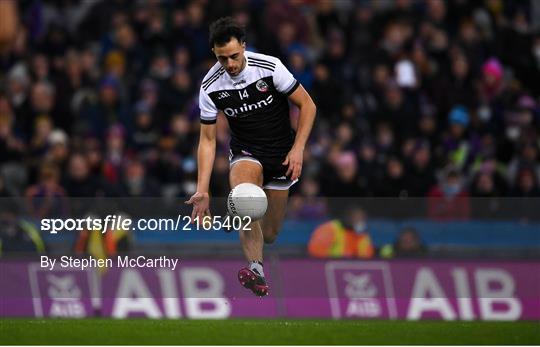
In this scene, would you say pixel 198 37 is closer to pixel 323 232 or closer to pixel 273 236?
pixel 323 232

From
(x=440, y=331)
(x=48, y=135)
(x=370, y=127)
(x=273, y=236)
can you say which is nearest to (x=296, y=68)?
(x=370, y=127)

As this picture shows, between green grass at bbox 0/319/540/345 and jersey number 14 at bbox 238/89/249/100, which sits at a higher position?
jersey number 14 at bbox 238/89/249/100

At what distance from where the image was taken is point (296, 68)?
17.8m

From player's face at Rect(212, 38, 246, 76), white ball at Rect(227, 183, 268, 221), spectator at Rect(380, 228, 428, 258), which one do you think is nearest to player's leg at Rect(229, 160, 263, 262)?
white ball at Rect(227, 183, 268, 221)

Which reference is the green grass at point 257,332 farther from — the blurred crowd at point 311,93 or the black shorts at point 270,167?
the blurred crowd at point 311,93

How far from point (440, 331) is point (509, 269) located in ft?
12.0

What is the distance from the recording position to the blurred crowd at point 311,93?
16.2 metres

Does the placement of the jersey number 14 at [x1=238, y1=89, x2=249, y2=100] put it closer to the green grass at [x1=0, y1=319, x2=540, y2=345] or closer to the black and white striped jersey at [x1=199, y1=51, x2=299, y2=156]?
the black and white striped jersey at [x1=199, y1=51, x2=299, y2=156]

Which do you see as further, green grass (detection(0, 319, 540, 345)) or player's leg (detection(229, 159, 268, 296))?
player's leg (detection(229, 159, 268, 296))

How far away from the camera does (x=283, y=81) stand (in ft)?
34.7

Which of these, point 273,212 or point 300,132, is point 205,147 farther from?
point 273,212

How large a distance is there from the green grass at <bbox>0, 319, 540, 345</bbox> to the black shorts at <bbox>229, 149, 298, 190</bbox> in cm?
129

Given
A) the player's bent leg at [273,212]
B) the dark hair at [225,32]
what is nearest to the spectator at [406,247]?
the player's bent leg at [273,212]

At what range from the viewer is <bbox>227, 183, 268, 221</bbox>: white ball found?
10.3 meters
